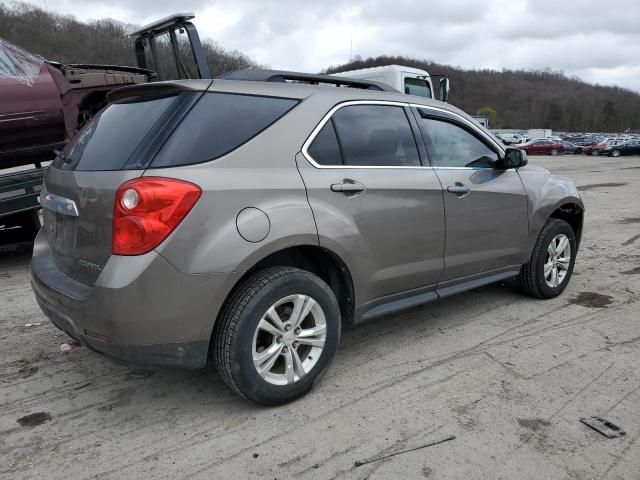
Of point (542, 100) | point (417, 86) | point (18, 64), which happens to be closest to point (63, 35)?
point (417, 86)

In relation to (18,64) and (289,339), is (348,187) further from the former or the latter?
(18,64)

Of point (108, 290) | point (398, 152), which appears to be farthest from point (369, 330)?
point (108, 290)

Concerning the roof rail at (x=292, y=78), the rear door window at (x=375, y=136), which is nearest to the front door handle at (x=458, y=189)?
the rear door window at (x=375, y=136)

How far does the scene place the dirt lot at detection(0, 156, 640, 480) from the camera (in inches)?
95.5

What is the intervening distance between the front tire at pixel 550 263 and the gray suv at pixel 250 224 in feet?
3.37

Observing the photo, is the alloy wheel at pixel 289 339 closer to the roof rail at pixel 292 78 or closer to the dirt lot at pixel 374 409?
the dirt lot at pixel 374 409

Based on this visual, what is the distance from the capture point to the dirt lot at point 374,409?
2.43m

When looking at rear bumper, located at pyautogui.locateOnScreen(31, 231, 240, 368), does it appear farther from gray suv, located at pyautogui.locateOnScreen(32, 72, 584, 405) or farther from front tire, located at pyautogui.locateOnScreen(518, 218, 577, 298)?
front tire, located at pyautogui.locateOnScreen(518, 218, 577, 298)

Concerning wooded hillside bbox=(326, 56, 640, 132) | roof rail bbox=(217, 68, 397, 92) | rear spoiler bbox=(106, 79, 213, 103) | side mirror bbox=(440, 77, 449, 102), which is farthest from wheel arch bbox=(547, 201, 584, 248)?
wooded hillside bbox=(326, 56, 640, 132)

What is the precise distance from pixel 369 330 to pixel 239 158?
1.88m

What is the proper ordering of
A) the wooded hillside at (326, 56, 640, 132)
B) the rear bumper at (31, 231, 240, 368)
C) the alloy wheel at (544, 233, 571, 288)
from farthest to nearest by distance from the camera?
the wooded hillside at (326, 56, 640, 132) → the alloy wheel at (544, 233, 571, 288) → the rear bumper at (31, 231, 240, 368)

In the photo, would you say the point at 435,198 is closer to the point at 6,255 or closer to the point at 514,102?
the point at 6,255

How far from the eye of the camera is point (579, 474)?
7.72ft

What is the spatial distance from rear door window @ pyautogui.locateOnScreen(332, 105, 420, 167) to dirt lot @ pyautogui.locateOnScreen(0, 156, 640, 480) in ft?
4.26
